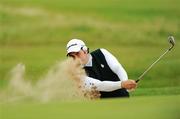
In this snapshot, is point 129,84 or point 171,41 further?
point 171,41

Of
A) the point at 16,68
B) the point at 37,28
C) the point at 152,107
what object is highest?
the point at 37,28

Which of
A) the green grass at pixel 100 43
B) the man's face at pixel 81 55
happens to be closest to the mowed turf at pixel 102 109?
the green grass at pixel 100 43

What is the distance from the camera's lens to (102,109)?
196 centimetres

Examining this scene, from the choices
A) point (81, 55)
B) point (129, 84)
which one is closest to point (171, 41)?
point (129, 84)

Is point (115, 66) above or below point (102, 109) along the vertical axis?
above

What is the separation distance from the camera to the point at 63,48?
1969 mm

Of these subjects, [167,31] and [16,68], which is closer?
[16,68]

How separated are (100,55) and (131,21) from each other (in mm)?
184

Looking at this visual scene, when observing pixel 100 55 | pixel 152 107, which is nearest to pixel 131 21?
pixel 100 55

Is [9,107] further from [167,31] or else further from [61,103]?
[167,31]

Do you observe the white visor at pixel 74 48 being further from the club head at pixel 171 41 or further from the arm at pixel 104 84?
the club head at pixel 171 41

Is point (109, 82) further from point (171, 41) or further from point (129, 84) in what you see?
point (171, 41)

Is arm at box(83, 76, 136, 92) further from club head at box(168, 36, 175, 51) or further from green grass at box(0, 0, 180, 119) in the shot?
club head at box(168, 36, 175, 51)

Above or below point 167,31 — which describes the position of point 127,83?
below
